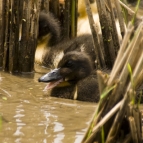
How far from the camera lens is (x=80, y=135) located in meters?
4.13

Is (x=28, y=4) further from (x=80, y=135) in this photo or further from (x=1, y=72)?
(x=80, y=135)

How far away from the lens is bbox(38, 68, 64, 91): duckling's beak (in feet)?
17.9

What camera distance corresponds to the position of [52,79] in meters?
5.47

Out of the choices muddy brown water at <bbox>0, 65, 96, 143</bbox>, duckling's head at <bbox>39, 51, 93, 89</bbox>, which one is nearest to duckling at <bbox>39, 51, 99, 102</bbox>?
duckling's head at <bbox>39, 51, 93, 89</bbox>

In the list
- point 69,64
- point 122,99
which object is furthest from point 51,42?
point 122,99

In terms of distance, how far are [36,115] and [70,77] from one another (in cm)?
100

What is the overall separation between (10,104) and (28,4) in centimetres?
141

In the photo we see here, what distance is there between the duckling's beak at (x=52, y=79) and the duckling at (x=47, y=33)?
1.33 m

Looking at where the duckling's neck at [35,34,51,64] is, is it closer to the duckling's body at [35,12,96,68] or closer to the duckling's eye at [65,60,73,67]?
the duckling's body at [35,12,96,68]

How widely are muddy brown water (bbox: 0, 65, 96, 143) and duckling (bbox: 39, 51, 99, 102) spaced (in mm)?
132

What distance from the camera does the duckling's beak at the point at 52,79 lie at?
17.9ft

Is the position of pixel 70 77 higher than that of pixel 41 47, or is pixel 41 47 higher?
pixel 41 47

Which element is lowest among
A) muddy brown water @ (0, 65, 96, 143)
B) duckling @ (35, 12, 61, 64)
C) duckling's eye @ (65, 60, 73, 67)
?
muddy brown water @ (0, 65, 96, 143)

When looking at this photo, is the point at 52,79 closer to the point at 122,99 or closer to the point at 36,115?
the point at 36,115
